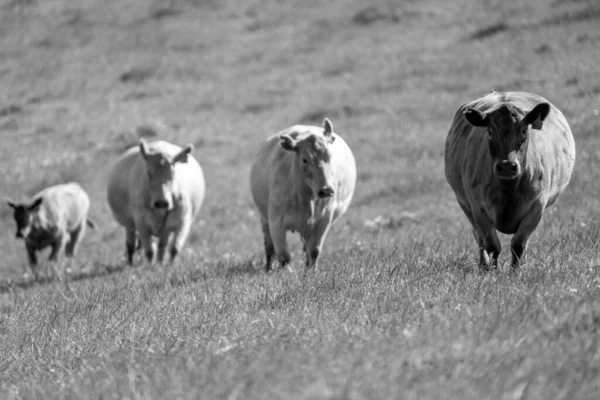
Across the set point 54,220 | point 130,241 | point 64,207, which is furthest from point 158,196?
point 64,207

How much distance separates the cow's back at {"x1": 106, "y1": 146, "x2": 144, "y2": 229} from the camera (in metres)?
15.6

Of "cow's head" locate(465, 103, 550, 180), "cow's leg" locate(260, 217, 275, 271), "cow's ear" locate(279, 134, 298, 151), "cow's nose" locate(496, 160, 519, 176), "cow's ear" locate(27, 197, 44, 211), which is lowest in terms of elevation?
"cow's ear" locate(27, 197, 44, 211)

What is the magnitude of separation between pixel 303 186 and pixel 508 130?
10.8 feet

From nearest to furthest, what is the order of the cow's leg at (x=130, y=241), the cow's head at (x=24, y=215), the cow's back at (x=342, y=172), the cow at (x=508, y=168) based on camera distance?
the cow at (x=508, y=168) < the cow's back at (x=342, y=172) < the cow's leg at (x=130, y=241) < the cow's head at (x=24, y=215)

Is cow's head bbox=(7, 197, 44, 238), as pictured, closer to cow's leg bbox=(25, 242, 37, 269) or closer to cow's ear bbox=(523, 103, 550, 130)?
cow's leg bbox=(25, 242, 37, 269)

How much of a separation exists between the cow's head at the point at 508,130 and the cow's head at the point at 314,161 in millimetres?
2387

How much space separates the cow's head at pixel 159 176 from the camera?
13.8m

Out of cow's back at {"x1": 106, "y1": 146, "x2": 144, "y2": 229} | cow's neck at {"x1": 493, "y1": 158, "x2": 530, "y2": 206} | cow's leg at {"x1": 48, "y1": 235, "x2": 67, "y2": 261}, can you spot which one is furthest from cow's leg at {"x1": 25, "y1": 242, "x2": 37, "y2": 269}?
cow's neck at {"x1": 493, "y1": 158, "x2": 530, "y2": 206}

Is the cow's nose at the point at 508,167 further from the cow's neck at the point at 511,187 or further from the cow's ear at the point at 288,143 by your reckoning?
the cow's ear at the point at 288,143

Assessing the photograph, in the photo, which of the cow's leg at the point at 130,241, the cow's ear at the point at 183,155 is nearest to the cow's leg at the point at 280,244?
the cow's ear at the point at 183,155

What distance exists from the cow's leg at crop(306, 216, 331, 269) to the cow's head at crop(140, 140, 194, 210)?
11.4 feet

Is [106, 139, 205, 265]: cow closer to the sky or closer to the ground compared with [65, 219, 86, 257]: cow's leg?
closer to the sky

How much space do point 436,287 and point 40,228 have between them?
12275mm

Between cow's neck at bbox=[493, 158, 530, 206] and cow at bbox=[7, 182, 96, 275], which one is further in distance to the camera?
cow at bbox=[7, 182, 96, 275]
